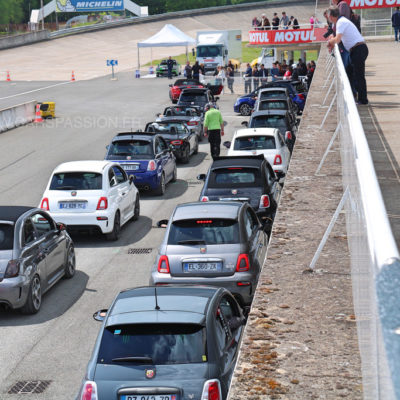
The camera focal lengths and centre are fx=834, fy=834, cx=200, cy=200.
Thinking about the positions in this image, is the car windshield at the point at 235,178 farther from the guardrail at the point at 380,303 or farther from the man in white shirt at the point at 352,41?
the guardrail at the point at 380,303

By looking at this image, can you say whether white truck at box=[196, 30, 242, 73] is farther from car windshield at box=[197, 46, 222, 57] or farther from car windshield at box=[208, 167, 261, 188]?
car windshield at box=[208, 167, 261, 188]

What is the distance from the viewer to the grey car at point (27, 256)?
1220cm

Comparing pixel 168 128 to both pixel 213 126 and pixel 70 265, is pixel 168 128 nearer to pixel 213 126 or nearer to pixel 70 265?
pixel 213 126

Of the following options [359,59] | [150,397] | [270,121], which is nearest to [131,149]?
[270,121]

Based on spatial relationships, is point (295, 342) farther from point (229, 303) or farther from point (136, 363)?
point (229, 303)

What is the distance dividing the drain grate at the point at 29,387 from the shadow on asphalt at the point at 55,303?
2575 mm

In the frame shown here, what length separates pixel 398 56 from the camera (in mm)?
32188

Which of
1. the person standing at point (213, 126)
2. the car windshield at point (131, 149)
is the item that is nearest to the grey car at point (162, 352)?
the car windshield at point (131, 149)

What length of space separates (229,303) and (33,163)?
20.6m

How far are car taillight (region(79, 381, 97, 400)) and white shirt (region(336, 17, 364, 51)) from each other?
25.5ft

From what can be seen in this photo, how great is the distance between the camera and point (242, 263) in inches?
459

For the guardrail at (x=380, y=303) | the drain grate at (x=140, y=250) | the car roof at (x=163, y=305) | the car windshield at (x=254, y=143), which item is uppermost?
the guardrail at (x=380, y=303)

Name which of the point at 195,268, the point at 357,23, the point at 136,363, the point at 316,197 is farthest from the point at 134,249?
the point at 136,363

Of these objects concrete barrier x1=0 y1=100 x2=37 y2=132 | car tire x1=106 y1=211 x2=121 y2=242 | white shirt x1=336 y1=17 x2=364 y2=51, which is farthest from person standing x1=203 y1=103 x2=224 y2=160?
concrete barrier x1=0 y1=100 x2=37 y2=132
